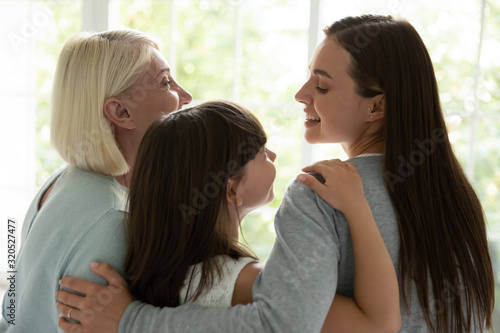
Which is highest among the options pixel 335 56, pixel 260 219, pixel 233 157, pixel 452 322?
pixel 335 56

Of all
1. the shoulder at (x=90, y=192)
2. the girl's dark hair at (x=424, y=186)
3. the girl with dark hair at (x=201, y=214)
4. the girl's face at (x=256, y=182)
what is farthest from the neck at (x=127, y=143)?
the girl's dark hair at (x=424, y=186)

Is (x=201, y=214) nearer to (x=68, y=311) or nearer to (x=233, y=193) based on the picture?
(x=233, y=193)

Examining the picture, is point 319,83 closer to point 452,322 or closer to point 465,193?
point 465,193

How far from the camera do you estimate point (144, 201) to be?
1.30 meters

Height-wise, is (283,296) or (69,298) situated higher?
(283,296)

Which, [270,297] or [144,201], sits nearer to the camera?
[270,297]

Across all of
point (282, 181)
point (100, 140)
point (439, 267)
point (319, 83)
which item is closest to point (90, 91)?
point (100, 140)

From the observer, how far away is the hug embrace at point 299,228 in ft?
3.86

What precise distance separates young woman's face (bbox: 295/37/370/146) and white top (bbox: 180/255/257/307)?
422mm

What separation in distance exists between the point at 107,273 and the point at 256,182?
409mm

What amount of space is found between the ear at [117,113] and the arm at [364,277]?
65 cm

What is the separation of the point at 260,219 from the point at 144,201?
16.6ft

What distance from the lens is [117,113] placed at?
1.57 meters

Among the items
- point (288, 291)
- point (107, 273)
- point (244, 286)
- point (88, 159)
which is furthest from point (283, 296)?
point (88, 159)
